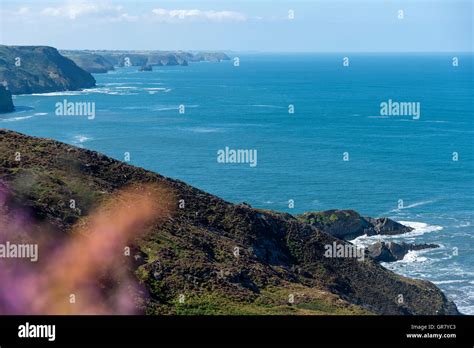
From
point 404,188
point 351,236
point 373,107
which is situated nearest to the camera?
point 351,236

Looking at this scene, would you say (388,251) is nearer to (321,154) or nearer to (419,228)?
(419,228)

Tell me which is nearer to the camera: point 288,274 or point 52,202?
point 52,202

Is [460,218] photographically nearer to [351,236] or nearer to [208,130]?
[351,236]

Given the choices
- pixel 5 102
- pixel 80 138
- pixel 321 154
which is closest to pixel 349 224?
pixel 321 154

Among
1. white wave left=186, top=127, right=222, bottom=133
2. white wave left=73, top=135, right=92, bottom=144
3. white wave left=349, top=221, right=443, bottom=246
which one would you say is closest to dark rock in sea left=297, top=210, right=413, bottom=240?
white wave left=349, top=221, right=443, bottom=246

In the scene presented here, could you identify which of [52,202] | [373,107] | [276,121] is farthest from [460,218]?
[373,107]

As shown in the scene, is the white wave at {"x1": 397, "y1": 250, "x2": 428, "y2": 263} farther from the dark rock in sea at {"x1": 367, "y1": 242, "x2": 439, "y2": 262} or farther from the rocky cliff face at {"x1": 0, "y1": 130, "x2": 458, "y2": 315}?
the rocky cliff face at {"x1": 0, "y1": 130, "x2": 458, "y2": 315}
